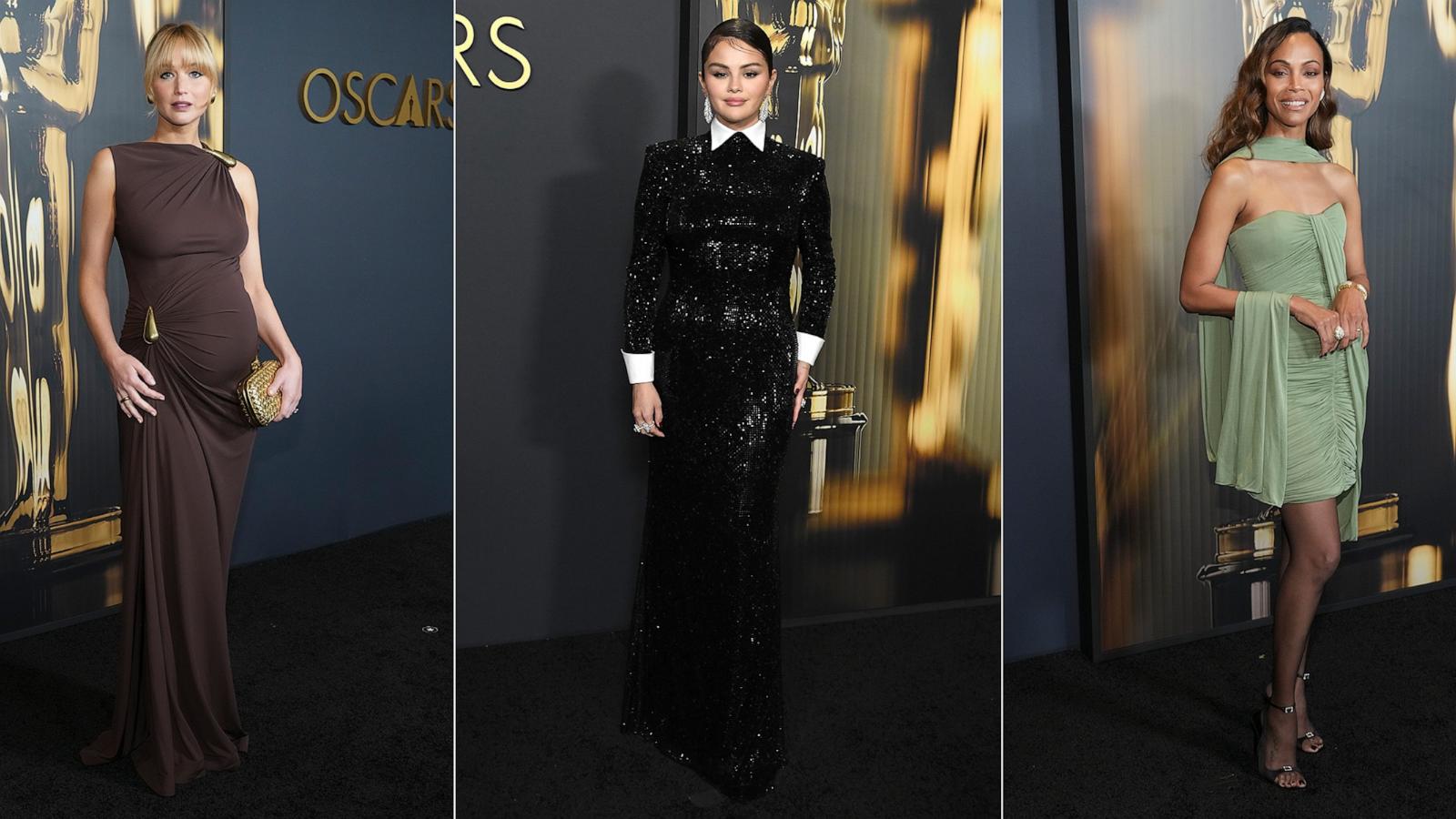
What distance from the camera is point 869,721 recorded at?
9.48 feet

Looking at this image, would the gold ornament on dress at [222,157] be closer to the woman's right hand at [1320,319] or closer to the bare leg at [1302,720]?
the woman's right hand at [1320,319]

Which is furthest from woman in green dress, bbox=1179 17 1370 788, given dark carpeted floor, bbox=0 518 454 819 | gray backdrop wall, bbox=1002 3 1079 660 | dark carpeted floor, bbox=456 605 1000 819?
dark carpeted floor, bbox=0 518 454 819

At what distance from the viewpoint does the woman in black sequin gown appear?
94.7 inches

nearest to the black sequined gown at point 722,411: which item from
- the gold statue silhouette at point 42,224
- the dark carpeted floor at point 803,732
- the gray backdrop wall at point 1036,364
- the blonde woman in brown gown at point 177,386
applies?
the dark carpeted floor at point 803,732

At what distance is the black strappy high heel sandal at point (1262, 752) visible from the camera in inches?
107

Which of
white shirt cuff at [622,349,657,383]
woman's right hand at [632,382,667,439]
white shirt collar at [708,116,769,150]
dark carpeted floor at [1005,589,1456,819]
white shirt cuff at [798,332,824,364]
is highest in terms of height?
white shirt collar at [708,116,769,150]

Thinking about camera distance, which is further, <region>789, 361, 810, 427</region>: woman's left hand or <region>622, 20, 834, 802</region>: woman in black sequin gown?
<region>789, 361, 810, 427</region>: woman's left hand

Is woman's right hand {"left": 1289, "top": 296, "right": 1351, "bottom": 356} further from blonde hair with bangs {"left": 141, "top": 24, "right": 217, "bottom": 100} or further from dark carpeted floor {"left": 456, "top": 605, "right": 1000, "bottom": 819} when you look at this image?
blonde hair with bangs {"left": 141, "top": 24, "right": 217, "bottom": 100}

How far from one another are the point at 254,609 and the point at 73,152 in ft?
4.92

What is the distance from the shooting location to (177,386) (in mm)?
2615

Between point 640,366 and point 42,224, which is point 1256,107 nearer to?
point 640,366

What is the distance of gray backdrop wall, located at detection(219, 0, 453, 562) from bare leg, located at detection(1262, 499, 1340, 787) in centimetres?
258

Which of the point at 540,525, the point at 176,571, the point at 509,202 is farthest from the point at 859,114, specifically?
the point at 176,571

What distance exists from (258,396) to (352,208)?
4.18 ft
